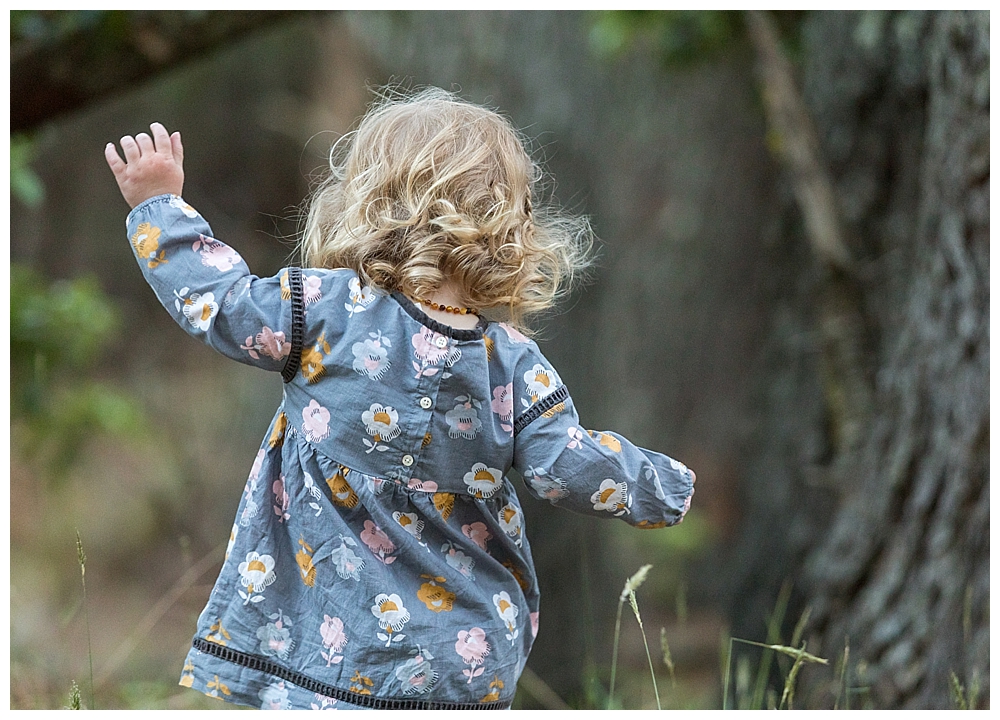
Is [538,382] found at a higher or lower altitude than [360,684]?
higher

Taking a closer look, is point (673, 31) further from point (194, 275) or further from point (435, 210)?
point (194, 275)

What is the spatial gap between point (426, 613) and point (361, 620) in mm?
82

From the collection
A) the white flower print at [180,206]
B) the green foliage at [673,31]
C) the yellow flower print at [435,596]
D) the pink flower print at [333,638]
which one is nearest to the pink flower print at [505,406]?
the yellow flower print at [435,596]

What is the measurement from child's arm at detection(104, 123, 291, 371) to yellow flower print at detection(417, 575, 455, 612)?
33 cm

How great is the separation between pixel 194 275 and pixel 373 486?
13.1 inches

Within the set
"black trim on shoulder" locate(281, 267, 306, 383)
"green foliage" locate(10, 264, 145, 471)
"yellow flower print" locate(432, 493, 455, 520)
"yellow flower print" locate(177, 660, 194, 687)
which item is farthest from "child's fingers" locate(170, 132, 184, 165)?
"green foliage" locate(10, 264, 145, 471)

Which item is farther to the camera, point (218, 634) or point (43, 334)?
point (43, 334)

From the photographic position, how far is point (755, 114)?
3432 mm

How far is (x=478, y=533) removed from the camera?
121 cm

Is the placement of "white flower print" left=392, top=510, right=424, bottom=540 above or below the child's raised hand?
below

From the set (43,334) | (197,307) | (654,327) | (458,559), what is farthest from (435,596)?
(654,327)

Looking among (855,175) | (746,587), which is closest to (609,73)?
(855,175)

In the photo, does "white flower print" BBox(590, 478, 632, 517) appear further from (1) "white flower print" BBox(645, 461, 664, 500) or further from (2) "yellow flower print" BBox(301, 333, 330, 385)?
(2) "yellow flower print" BBox(301, 333, 330, 385)

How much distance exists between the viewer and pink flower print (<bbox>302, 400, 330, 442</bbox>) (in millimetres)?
1129
